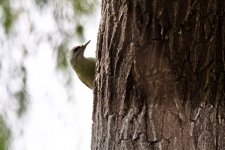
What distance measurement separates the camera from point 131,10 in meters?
2.63

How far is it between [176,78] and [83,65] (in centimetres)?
104

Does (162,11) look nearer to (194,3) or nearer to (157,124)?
(194,3)

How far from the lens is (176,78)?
8.37ft

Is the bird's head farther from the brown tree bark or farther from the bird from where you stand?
the brown tree bark

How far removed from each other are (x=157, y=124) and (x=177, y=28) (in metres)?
0.37

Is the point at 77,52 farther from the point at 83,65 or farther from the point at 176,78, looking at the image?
the point at 176,78

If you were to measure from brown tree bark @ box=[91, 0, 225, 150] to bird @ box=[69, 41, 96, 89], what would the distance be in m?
0.74

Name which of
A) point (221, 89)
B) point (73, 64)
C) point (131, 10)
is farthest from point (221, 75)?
point (73, 64)

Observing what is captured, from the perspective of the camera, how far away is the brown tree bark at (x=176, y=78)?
254cm

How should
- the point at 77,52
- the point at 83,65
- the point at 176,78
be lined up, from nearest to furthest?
the point at 176,78 → the point at 83,65 → the point at 77,52

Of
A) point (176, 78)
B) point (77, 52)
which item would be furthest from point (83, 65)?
point (176, 78)

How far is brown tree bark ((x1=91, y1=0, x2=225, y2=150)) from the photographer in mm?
2545

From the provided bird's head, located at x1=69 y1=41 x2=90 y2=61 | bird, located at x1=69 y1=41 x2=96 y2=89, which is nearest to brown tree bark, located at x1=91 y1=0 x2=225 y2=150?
bird, located at x1=69 y1=41 x2=96 y2=89

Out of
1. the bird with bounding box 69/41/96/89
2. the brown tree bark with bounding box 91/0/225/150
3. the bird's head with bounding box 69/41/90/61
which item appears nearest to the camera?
the brown tree bark with bounding box 91/0/225/150
